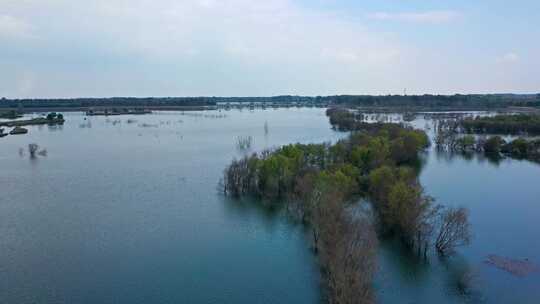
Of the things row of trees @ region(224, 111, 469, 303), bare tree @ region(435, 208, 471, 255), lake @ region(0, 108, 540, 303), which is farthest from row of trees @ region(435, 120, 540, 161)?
bare tree @ region(435, 208, 471, 255)

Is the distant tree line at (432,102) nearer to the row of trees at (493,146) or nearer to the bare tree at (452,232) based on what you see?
the row of trees at (493,146)

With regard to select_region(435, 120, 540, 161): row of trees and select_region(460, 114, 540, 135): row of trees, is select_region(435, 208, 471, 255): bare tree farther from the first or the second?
select_region(460, 114, 540, 135): row of trees

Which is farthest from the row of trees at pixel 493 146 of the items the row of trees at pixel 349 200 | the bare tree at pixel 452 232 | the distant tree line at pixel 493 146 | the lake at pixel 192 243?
the bare tree at pixel 452 232

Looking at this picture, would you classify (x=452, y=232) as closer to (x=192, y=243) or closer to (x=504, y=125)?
(x=192, y=243)

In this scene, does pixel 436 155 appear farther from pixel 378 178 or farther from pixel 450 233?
pixel 450 233

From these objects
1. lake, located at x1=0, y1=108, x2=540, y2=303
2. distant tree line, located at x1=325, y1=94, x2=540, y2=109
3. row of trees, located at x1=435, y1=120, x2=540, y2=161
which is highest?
distant tree line, located at x1=325, y1=94, x2=540, y2=109

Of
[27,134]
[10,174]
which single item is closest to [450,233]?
[10,174]

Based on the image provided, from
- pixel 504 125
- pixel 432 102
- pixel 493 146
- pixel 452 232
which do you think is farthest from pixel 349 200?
pixel 432 102
